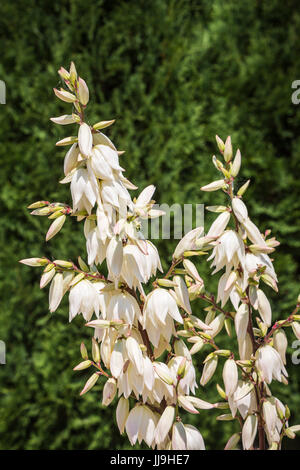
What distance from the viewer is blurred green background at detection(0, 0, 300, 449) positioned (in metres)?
1.76

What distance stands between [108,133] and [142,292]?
122 centimetres

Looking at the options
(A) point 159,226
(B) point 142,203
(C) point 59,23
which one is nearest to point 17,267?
(A) point 159,226

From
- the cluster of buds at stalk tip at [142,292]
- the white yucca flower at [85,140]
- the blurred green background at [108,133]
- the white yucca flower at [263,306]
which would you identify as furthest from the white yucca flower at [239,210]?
the blurred green background at [108,133]

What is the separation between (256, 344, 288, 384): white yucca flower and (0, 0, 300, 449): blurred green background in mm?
1101

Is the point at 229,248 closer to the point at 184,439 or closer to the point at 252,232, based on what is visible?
the point at 252,232

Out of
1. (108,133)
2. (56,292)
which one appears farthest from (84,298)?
(108,133)

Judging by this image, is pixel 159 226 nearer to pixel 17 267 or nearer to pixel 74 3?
pixel 17 267

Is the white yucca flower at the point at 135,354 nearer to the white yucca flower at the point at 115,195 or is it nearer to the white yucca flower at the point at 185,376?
the white yucca flower at the point at 185,376

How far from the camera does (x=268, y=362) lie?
0.66 meters

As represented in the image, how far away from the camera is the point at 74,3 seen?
5.74 feet

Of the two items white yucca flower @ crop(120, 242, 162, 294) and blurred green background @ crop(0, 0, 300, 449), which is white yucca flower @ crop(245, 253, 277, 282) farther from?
blurred green background @ crop(0, 0, 300, 449)

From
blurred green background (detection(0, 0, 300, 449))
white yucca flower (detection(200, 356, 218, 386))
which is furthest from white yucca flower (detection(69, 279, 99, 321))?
blurred green background (detection(0, 0, 300, 449))

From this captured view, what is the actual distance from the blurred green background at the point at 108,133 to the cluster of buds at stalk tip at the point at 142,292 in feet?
3.54
